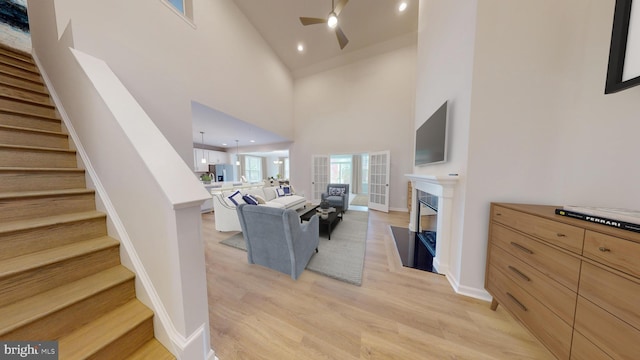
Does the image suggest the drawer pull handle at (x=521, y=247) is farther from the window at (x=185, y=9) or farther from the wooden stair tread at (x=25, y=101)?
the window at (x=185, y=9)

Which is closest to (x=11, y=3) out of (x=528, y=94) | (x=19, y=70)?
(x=19, y=70)

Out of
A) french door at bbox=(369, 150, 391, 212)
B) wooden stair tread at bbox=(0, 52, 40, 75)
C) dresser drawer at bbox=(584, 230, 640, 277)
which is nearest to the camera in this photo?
dresser drawer at bbox=(584, 230, 640, 277)

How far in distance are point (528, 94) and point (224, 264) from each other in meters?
3.60

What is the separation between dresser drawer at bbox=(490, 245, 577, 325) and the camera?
0.97 metres

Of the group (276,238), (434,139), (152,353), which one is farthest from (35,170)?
(434,139)

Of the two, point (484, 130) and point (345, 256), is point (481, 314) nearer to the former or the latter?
point (345, 256)

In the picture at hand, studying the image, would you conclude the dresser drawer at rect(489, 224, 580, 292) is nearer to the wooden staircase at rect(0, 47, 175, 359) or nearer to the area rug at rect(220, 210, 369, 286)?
the area rug at rect(220, 210, 369, 286)

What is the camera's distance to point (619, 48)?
1087 mm

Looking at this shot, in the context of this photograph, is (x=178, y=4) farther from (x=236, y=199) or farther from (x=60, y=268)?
(x=60, y=268)

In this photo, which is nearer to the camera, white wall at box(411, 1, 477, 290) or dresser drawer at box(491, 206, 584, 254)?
dresser drawer at box(491, 206, 584, 254)

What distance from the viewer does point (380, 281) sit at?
191 cm

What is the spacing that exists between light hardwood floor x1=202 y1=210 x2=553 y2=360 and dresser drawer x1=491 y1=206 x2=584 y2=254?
0.83m

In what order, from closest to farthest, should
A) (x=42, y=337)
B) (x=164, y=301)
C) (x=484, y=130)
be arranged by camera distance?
(x=42, y=337), (x=164, y=301), (x=484, y=130)

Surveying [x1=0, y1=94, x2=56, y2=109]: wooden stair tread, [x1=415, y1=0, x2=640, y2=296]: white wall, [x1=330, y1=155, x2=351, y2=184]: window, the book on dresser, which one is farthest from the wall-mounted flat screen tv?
[x1=330, y1=155, x2=351, y2=184]: window
